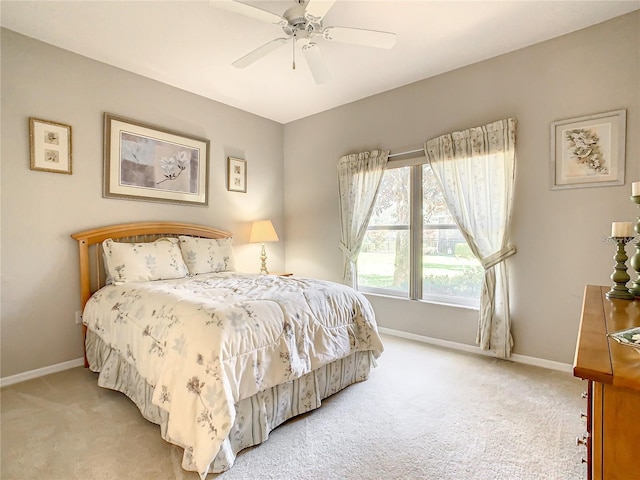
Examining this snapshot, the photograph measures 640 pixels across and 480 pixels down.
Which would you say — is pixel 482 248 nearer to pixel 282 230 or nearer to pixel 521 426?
pixel 521 426

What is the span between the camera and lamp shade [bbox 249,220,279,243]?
4.08 m

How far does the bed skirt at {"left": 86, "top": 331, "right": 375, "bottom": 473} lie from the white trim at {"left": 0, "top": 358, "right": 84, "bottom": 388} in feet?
0.67

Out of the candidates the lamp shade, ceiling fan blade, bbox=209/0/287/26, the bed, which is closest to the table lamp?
the lamp shade

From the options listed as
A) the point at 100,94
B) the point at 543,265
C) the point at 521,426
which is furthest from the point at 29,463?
the point at 543,265

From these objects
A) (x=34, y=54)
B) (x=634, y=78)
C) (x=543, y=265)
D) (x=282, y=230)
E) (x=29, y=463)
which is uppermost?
(x=34, y=54)

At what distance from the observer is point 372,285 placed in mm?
3873

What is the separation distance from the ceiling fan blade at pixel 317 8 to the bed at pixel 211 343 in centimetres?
172

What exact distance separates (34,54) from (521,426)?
4.49 meters

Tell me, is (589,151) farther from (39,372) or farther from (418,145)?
(39,372)

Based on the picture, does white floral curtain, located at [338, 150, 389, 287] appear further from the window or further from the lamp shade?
the lamp shade

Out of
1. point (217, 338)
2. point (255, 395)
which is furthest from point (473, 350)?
point (217, 338)

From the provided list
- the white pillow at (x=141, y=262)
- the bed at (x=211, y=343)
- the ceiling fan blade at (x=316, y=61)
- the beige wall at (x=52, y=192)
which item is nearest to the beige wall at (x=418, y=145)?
the beige wall at (x=52, y=192)

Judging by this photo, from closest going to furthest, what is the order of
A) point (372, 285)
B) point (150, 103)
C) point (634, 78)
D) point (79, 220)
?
point (634, 78) < point (79, 220) < point (150, 103) < point (372, 285)

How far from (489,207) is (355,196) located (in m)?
1.49
